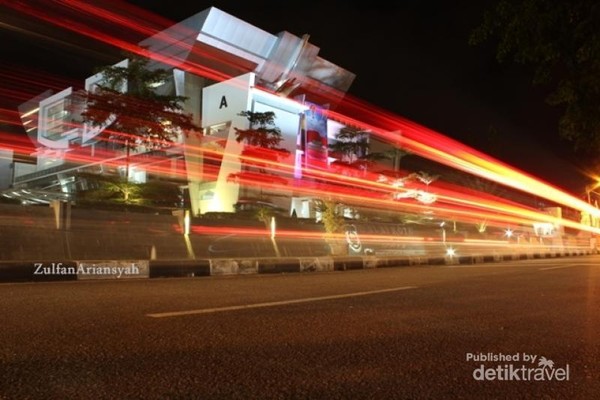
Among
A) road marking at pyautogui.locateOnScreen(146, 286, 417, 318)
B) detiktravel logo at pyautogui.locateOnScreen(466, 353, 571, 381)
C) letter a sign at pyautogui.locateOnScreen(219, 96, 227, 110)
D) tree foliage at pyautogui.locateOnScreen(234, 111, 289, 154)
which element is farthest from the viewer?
letter a sign at pyautogui.locateOnScreen(219, 96, 227, 110)

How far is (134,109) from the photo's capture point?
25672mm

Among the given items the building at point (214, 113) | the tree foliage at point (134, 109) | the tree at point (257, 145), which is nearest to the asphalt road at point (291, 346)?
the tree foliage at point (134, 109)

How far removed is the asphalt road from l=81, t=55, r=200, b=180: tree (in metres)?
19.9

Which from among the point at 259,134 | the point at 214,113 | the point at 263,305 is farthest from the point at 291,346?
the point at 214,113

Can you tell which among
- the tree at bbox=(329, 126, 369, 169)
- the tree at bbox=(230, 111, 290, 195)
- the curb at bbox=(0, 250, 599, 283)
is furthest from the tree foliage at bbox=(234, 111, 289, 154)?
the curb at bbox=(0, 250, 599, 283)

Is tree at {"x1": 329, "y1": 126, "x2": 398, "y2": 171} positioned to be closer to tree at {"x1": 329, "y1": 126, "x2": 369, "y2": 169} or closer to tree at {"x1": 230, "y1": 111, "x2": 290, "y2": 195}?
tree at {"x1": 329, "y1": 126, "x2": 369, "y2": 169}

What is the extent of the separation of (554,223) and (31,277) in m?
57.2

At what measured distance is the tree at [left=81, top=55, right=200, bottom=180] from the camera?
25.5 meters

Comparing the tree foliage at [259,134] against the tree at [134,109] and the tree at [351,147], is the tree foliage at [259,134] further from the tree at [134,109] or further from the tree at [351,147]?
the tree at [351,147]

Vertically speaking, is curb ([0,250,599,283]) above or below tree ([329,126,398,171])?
below

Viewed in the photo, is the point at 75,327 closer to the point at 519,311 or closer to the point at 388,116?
the point at 519,311

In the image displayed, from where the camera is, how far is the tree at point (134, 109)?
25516 mm

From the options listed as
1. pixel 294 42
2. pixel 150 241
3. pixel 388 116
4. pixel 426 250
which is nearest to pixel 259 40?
pixel 294 42

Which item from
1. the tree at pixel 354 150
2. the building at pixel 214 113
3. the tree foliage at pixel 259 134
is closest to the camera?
the tree foliage at pixel 259 134
